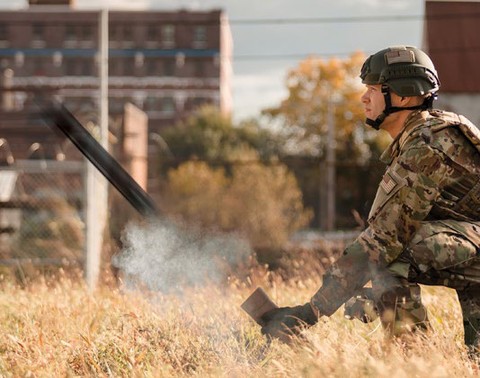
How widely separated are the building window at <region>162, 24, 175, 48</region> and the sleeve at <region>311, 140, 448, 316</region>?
60980 mm

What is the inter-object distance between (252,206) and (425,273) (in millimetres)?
19079

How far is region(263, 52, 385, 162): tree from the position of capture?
4359 cm

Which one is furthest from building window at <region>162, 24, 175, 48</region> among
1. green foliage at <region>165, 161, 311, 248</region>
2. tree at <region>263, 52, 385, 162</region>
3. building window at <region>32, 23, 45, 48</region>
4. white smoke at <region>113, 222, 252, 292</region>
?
white smoke at <region>113, 222, 252, 292</region>

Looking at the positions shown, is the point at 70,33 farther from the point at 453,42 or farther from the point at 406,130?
the point at 406,130

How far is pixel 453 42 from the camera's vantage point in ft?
139

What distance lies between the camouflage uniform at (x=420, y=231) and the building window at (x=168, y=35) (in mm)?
60994

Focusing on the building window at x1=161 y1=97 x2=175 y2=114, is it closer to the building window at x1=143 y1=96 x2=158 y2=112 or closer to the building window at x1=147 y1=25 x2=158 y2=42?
the building window at x1=143 y1=96 x2=158 y2=112

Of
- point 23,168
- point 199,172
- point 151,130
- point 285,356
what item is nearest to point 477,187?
point 285,356

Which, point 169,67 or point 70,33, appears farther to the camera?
point 70,33

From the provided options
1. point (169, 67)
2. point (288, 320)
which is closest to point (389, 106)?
point (288, 320)

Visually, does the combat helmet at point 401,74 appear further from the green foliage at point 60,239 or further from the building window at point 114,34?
the building window at point 114,34

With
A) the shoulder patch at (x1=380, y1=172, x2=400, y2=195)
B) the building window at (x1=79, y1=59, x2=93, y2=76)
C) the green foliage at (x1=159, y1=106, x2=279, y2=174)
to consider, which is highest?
the shoulder patch at (x1=380, y1=172, x2=400, y2=195)

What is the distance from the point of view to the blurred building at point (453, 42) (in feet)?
132

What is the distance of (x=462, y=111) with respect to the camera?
3947 cm
